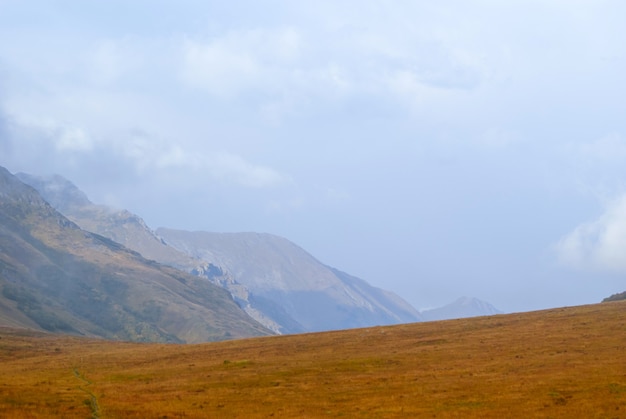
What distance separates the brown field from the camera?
186ft

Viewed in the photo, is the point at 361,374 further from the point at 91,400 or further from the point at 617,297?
A: the point at 617,297

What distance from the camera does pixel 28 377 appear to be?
277 ft

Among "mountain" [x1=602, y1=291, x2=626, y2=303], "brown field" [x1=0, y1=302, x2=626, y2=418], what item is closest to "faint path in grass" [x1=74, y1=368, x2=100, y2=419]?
"brown field" [x1=0, y1=302, x2=626, y2=418]

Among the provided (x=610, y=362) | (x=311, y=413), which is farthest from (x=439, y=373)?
(x=311, y=413)

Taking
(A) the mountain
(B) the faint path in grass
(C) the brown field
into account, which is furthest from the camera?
(A) the mountain

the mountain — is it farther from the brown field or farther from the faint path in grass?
the faint path in grass

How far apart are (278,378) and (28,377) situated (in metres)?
27.7

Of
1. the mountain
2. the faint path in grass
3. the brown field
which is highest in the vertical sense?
the mountain

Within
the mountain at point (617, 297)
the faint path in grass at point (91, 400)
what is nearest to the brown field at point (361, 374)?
the faint path in grass at point (91, 400)

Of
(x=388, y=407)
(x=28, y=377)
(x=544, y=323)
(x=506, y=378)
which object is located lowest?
(x=28, y=377)

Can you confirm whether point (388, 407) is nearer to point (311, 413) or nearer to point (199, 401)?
point (311, 413)

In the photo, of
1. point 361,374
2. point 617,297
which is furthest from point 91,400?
point 617,297

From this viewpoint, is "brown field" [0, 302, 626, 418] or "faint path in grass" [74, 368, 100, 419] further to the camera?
"brown field" [0, 302, 626, 418]

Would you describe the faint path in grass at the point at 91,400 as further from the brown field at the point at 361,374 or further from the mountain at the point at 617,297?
the mountain at the point at 617,297
